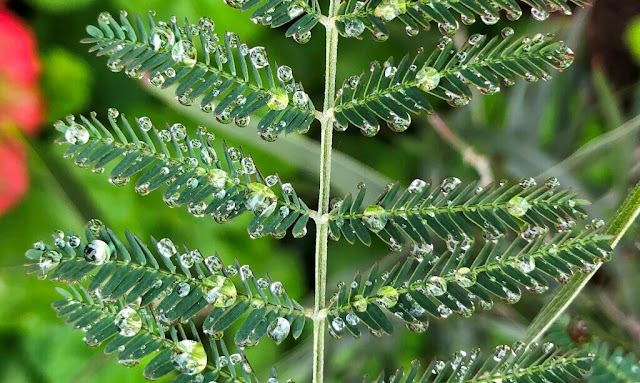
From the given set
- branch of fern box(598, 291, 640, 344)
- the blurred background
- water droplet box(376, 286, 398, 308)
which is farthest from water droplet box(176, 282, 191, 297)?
branch of fern box(598, 291, 640, 344)

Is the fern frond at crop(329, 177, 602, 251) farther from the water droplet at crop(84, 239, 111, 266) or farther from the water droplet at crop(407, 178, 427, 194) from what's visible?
the water droplet at crop(84, 239, 111, 266)

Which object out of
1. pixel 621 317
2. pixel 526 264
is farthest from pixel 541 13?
pixel 621 317

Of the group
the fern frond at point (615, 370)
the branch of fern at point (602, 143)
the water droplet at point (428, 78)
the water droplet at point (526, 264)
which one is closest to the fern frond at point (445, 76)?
the water droplet at point (428, 78)

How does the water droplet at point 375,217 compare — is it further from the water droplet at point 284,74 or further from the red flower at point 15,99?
the red flower at point 15,99

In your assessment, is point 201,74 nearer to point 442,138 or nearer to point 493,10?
point 493,10

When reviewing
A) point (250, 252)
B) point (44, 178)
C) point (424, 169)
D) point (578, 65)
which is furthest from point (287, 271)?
point (578, 65)

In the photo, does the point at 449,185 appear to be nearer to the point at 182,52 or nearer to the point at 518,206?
the point at 518,206
